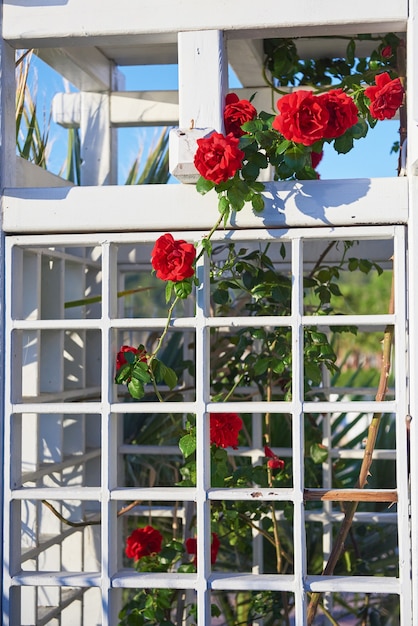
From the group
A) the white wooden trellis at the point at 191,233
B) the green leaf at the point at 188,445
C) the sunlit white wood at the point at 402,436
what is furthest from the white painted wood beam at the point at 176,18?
the green leaf at the point at 188,445

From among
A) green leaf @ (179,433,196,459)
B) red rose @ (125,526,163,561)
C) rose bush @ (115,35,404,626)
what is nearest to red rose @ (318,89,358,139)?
rose bush @ (115,35,404,626)

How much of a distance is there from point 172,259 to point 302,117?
49 centimetres

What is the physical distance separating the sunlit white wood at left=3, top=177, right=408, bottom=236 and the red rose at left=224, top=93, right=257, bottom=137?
175mm

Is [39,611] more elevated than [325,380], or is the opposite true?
[325,380]

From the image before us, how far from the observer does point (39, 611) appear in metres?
3.20

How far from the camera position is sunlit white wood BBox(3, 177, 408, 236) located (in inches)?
90.2

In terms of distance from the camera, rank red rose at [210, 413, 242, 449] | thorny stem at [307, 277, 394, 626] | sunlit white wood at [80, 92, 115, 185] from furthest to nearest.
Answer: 1. sunlit white wood at [80, 92, 115, 185]
2. red rose at [210, 413, 242, 449]
3. thorny stem at [307, 277, 394, 626]

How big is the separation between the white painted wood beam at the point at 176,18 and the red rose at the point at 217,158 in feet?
1.16

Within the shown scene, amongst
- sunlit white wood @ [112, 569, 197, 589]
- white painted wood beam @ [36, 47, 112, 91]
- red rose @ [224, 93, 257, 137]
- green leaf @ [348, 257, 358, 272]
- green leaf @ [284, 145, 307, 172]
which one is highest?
white painted wood beam @ [36, 47, 112, 91]

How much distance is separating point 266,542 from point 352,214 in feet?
7.68

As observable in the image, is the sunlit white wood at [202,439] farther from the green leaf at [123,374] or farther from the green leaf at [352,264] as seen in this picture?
the green leaf at [352,264]

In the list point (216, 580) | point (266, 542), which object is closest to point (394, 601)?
point (266, 542)

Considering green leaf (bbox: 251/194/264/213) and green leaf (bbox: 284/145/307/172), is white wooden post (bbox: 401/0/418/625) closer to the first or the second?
green leaf (bbox: 284/145/307/172)

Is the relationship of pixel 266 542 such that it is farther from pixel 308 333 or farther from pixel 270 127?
pixel 270 127
